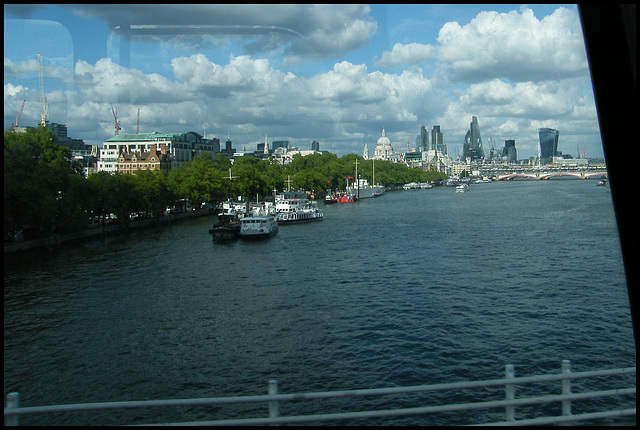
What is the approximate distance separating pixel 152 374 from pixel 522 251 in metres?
9.64

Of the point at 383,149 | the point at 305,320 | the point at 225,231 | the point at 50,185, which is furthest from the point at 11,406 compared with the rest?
the point at 383,149

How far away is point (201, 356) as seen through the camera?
620cm

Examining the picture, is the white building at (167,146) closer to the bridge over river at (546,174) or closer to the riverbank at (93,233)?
the riverbank at (93,233)

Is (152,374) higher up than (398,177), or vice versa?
(398,177)

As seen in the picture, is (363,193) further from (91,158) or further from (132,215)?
(91,158)

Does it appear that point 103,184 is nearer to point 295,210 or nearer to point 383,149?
point 295,210

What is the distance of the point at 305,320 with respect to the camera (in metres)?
7.61

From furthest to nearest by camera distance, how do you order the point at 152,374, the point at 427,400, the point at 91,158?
the point at 91,158, the point at 152,374, the point at 427,400

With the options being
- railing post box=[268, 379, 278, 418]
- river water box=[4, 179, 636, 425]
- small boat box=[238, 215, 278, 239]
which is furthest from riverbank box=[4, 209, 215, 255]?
railing post box=[268, 379, 278, 418]

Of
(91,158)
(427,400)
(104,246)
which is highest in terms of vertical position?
(91,158)

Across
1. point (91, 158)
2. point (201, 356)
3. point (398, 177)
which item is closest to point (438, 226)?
point (91, 158)

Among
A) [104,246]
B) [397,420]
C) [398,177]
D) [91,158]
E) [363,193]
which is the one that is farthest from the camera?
[398,177]

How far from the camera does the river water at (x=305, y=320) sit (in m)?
5.41

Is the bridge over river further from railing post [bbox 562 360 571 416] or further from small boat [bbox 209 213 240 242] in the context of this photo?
railing post [bbox 562 360 571 416]
